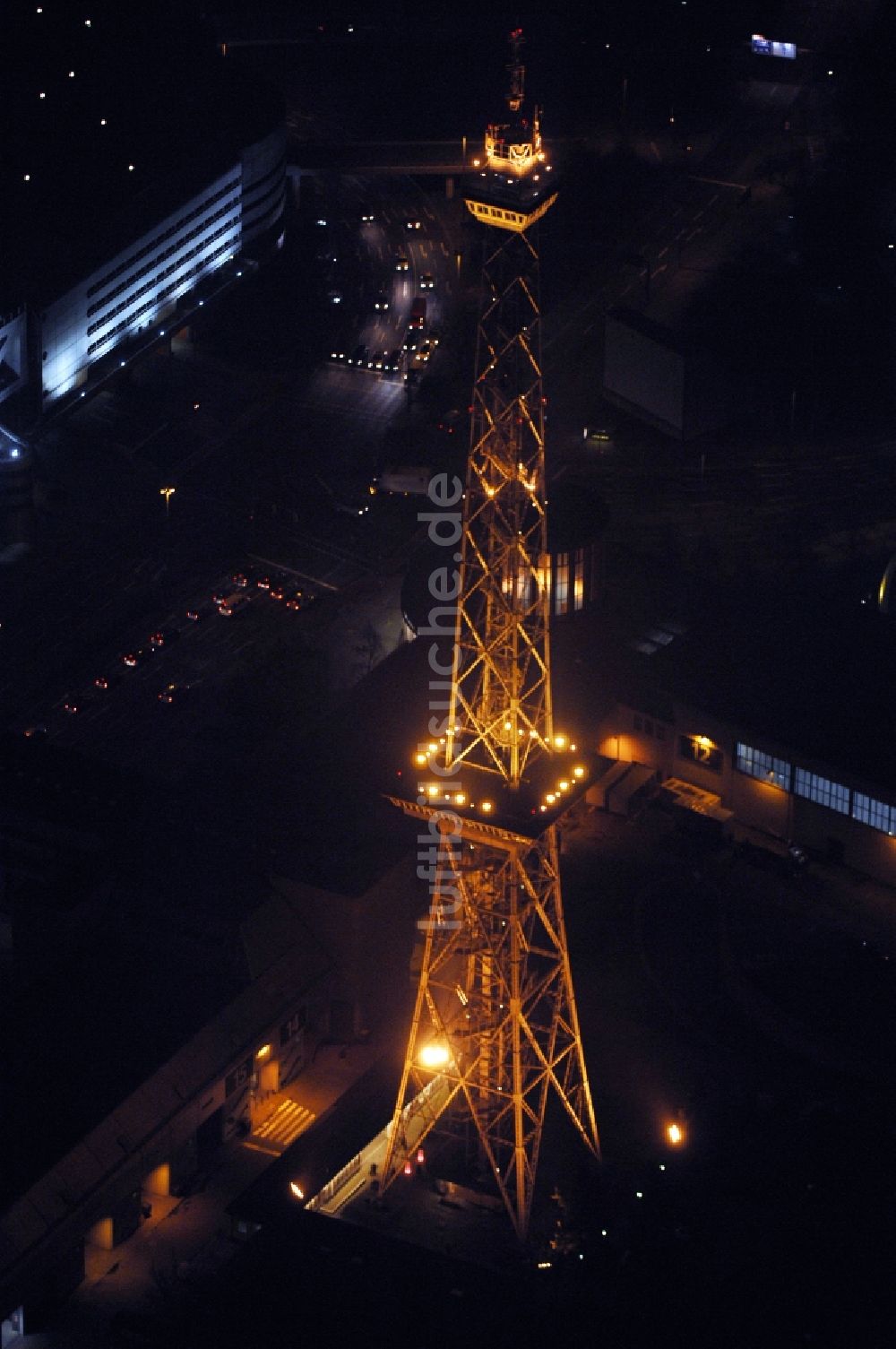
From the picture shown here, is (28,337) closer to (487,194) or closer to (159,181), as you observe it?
(159,181)

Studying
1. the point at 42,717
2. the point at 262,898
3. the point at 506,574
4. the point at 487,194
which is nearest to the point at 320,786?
the point at 262,898

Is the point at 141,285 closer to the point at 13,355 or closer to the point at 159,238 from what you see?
the point at 159,238

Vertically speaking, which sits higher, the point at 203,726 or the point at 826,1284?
the point at 203,726

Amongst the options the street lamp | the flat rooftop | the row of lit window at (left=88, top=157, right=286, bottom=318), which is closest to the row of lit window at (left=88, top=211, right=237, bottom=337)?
the row of lit window at (left=88, top=157, right=286, bottom=318)

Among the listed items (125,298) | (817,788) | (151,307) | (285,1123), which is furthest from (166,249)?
(285,1123)

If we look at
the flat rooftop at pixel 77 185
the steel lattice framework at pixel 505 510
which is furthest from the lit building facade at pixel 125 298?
the steel lattice framework at pixel 505 510

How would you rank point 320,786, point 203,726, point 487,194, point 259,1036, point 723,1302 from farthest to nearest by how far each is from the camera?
1. point 203,726
2. point 320,786
3. point 259,1036
4. point 723,1302
5. point 487,194

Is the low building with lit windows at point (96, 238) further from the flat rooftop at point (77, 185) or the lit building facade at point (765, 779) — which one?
the lit building facade at point (765, 779)
